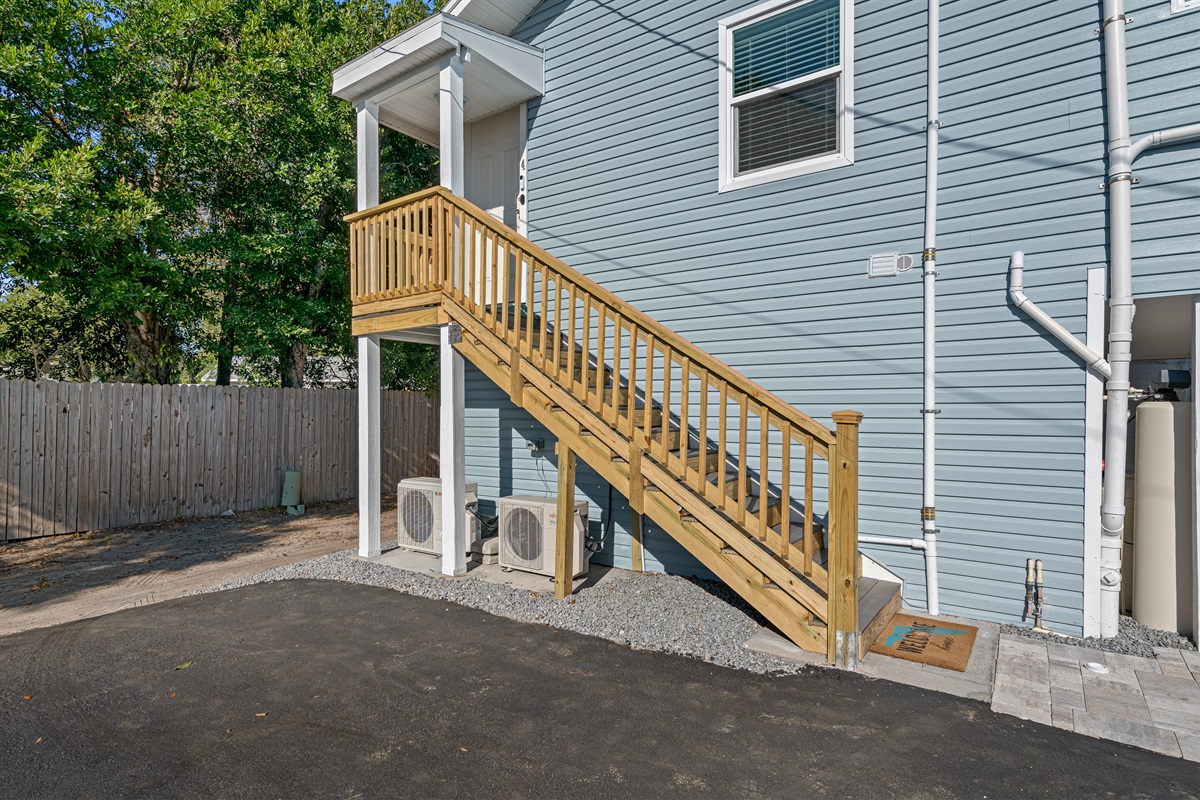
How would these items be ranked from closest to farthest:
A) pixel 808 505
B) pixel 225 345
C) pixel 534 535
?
pixel 808 505
pixel 534 535
pixel 225 345

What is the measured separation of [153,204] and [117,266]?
3.94ft

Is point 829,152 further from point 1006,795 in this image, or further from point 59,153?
point 59,153

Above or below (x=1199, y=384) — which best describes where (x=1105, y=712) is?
below

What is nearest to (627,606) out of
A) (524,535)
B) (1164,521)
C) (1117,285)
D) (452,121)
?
(524,535)

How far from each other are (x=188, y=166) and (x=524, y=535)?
8355mm

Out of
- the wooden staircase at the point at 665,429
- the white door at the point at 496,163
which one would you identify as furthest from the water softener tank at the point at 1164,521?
the white door at the point at 496,163

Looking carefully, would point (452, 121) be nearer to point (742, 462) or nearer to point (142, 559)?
point (742, 462)

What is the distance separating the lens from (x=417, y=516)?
601 cm

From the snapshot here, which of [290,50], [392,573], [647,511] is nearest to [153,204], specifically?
[290,50]

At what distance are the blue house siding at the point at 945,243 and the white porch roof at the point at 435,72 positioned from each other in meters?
1.03

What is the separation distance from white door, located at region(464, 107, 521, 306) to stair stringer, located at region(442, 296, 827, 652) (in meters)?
1.96

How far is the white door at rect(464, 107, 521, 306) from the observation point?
677 centimetres

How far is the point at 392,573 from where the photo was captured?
5.46 metres

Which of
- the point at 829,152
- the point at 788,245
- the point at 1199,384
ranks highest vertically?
the point at 829,152
